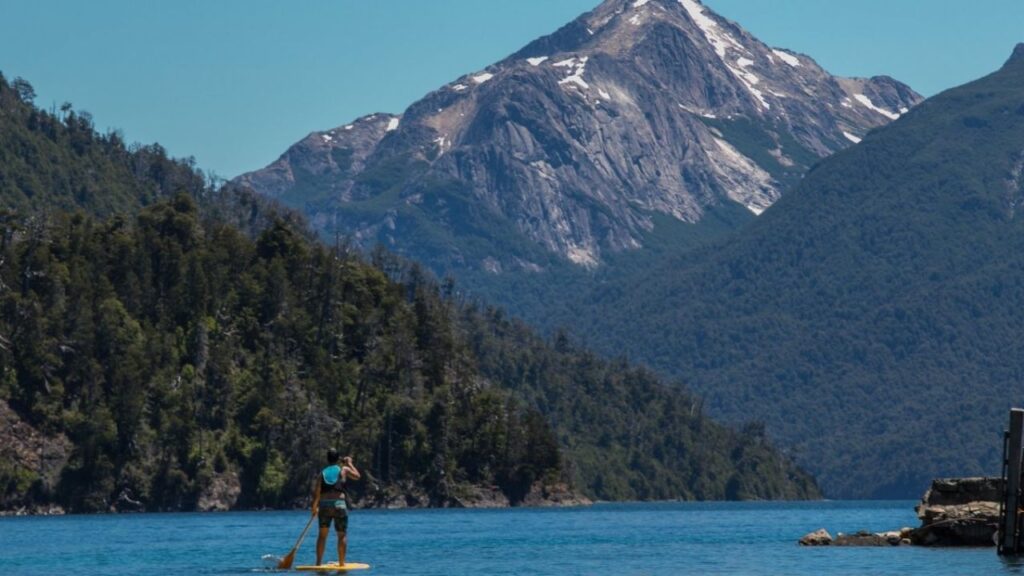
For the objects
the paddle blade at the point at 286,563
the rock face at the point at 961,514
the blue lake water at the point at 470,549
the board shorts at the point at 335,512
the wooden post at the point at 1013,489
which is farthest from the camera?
the rock face at the point at 961,514

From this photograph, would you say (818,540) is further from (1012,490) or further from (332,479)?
(332,479)

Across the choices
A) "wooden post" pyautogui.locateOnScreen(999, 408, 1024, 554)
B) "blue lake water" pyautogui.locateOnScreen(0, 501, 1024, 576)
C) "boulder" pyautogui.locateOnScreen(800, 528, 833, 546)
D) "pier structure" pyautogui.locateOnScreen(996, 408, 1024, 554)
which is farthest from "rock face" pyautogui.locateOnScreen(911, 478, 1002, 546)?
"wooden post" pyautogui.locateOnScreen(999, 408, 1024, 554)

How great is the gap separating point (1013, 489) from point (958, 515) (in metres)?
16.0

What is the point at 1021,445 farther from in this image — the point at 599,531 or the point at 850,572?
the point at 599,531

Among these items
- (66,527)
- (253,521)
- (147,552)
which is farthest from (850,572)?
(253,521)

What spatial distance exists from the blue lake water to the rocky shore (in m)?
1.68

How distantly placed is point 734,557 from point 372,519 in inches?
3217

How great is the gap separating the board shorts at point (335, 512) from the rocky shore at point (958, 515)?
3494 cm

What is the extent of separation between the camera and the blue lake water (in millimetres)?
90250

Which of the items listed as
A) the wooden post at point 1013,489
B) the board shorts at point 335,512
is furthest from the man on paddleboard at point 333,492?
the wooden post at point 1013,489

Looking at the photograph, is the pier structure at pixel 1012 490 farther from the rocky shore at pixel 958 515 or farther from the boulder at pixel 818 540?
the boulder at pixel 818 540

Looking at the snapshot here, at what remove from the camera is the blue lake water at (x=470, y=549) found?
90.2 metres

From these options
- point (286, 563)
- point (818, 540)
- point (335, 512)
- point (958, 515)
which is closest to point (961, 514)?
point (958, 515)

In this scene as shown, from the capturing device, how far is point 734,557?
10388cm
